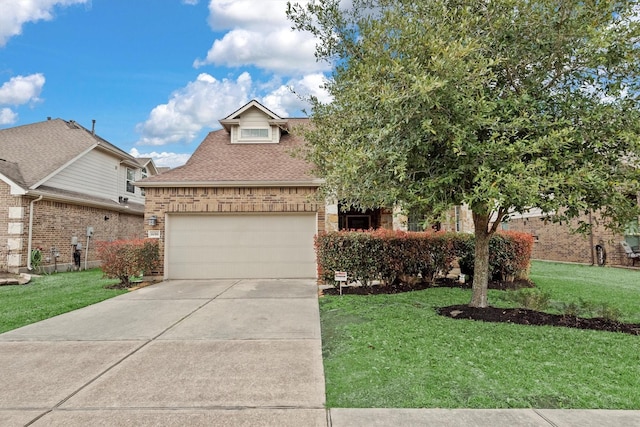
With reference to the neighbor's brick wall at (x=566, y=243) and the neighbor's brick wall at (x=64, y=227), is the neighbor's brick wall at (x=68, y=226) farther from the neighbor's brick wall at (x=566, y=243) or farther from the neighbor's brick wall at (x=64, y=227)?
the neighbor's brick wall at (x=566, y=243)

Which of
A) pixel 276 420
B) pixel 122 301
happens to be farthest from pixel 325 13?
pixel 122 301

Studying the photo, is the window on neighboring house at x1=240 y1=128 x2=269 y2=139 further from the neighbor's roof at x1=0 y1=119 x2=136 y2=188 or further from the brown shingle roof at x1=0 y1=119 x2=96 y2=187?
the brown shingle roof at x1=0 y1=119 x2=96 y2=187

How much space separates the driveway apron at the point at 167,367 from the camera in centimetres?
302

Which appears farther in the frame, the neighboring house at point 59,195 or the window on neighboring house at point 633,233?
the neighboring house at point 59,195

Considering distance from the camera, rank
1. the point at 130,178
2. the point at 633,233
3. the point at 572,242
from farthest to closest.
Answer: the point at 130,178
the point at 572,242
the point at 633,233

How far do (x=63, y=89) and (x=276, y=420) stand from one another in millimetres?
21924

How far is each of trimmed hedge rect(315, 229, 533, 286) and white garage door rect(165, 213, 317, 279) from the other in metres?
2.09

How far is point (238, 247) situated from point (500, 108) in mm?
8492

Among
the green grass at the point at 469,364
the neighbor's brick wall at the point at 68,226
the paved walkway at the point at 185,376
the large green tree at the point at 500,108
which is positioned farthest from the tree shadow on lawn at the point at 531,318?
the neighbor's brick wall at the point at 68,226

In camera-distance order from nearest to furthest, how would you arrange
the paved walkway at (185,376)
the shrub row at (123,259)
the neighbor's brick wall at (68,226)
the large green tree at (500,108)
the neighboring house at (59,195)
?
the paved walkway at (185,376), the large green tree at (500,108), the shrub row at (123,259), the neighboring house at (59,195), the neighbor's brick wall at (68,226)

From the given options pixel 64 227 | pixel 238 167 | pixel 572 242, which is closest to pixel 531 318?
pixel 238 167

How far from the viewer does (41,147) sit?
15.4m

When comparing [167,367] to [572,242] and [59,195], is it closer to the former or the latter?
[59,195]

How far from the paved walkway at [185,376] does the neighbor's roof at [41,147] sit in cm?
975
